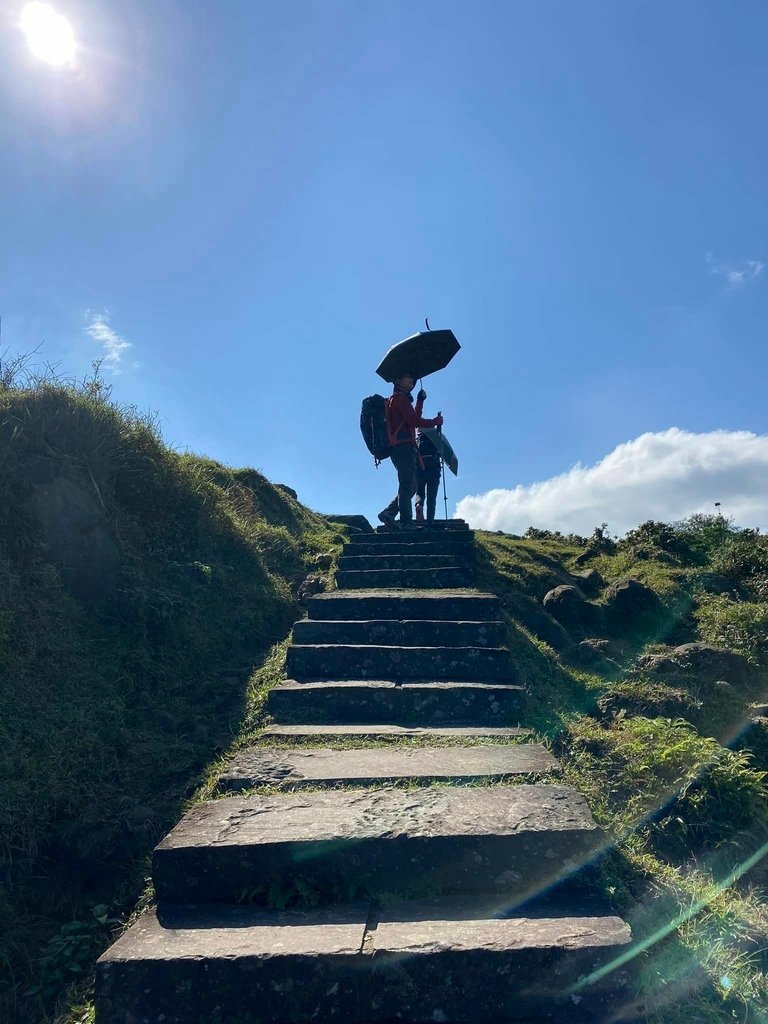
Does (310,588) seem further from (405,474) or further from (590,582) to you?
(590,582)

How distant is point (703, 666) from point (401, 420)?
16.5ft

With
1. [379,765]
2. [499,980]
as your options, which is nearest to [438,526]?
[379,765]

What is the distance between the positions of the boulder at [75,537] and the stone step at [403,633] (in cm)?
177

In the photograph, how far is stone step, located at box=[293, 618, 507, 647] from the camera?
5.64m

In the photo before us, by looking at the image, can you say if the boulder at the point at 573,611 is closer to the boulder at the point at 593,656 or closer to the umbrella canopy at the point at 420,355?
the boulder at the point at 593,656

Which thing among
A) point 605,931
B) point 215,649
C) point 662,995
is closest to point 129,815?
point 215,649

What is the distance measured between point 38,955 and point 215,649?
2.92 meters

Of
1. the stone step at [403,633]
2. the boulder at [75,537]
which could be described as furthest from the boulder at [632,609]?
the boulder at [75,537]

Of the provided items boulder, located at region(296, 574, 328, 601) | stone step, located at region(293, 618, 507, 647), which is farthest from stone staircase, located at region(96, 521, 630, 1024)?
boulder, located at region(296, 574, 328, 601)

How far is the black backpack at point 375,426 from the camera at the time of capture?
9.73 meters

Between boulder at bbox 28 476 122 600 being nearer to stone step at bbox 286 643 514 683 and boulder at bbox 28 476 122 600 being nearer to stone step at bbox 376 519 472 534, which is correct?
stone step at bbox 286 643 514 683

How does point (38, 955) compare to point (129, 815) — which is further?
point (129, 815)

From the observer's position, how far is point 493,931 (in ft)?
8.42

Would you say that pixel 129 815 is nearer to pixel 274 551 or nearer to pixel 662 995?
pixel 662 995
